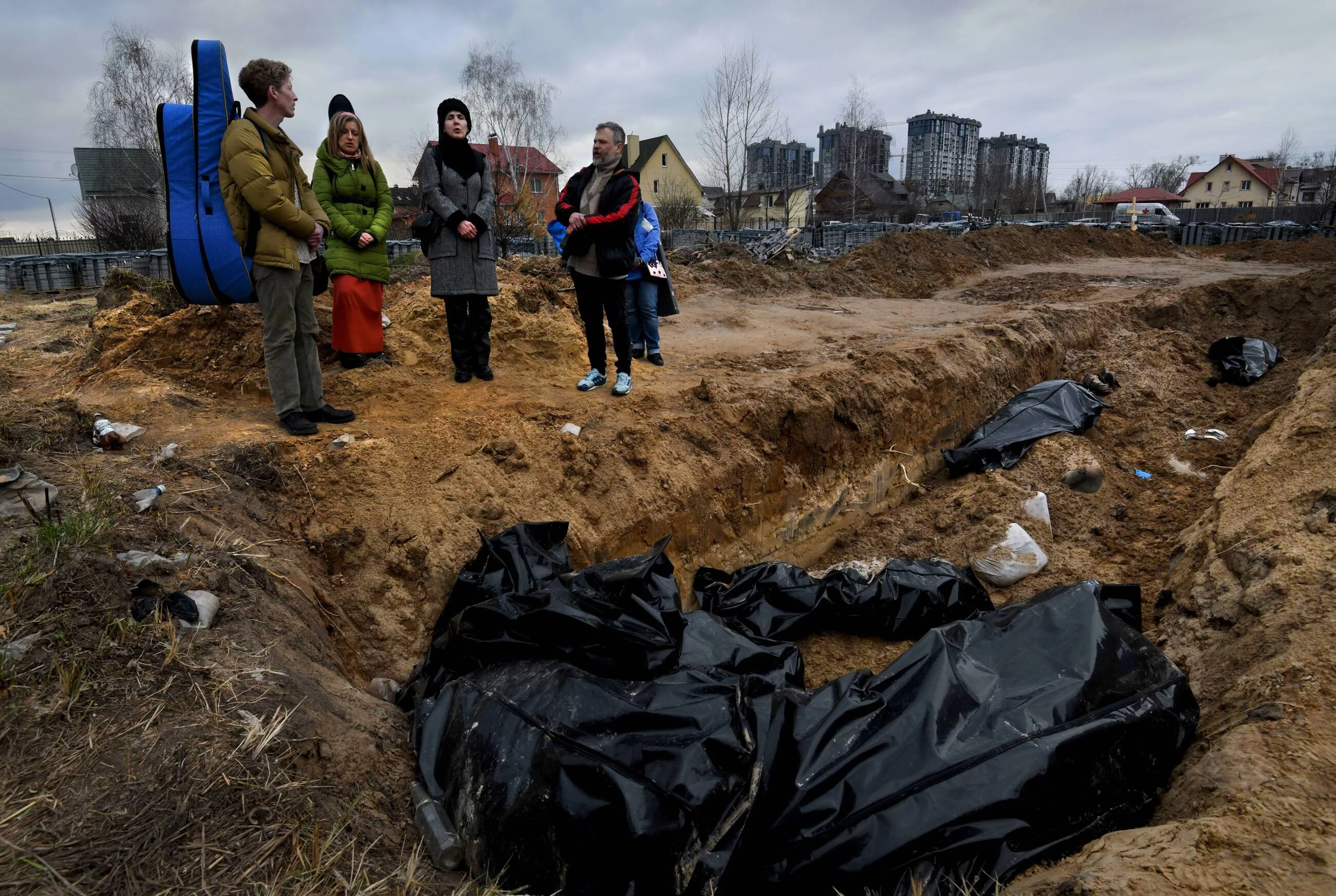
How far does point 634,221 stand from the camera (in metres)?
4.62

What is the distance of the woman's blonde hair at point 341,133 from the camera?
416cm

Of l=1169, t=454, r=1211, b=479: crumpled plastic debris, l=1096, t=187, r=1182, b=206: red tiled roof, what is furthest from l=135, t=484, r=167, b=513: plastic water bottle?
l=1096, t=187, r=1182, b=206: red tiled roof

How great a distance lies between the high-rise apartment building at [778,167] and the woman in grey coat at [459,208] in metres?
44.6

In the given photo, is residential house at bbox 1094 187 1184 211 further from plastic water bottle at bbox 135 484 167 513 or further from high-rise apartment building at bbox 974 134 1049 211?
plastic water bottle at bbox 135 484 167 513

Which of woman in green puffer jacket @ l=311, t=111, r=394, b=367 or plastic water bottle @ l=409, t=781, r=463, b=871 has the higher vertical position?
woman in green puffer jacket @ l=311, t=111, r=394, b=367

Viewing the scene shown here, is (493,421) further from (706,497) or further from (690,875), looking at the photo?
(690,875)

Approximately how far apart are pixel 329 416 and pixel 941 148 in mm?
65113

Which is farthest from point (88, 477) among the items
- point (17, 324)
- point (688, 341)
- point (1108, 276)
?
point (1108, 276)

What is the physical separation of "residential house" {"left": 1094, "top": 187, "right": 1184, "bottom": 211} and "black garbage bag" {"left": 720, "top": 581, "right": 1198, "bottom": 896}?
59.6 meters

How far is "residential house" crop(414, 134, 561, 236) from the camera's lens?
19484 mm

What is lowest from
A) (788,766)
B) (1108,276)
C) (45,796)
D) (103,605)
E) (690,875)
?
(690,875)

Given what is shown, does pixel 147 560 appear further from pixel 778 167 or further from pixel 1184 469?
pixel 778 167

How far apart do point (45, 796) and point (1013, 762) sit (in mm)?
2464

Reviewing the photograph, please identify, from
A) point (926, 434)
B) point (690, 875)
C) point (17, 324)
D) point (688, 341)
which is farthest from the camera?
point (17, 324)
